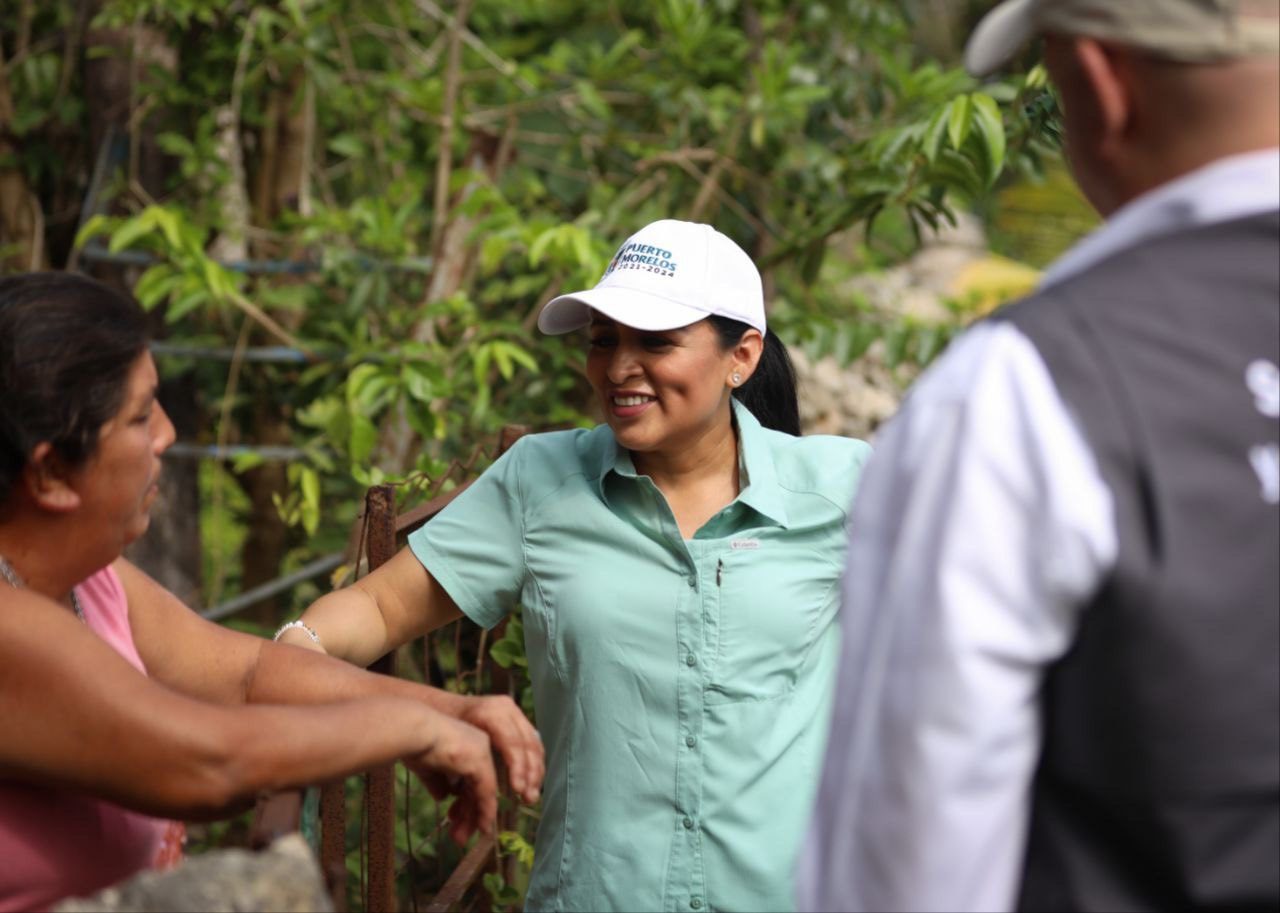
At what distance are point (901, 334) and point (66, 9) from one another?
2.83 metres

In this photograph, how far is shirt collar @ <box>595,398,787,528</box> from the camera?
7.88ft

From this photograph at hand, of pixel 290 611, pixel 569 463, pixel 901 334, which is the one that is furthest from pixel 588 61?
pixel 569 463

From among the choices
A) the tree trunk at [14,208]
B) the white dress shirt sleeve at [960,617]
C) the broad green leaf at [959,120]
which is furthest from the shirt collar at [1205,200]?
the tree trunk at [14,208]

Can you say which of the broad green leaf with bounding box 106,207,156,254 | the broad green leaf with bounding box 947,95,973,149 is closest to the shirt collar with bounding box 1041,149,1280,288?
the broad green leaf with bounding box 947,95,973,149

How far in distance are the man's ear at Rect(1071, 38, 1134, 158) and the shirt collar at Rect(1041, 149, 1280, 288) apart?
2.3 inches

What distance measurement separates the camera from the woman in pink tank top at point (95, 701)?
153 cm

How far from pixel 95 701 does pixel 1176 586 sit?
1.03m

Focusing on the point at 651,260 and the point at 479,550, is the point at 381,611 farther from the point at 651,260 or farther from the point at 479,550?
the point at 651,260

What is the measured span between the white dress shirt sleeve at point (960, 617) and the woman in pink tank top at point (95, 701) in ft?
2.23

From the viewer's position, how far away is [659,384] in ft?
7.95

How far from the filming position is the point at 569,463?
2475 millimetres

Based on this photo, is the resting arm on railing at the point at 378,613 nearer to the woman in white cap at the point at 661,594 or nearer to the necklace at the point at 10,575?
the woman in white cap at the point at 661,594

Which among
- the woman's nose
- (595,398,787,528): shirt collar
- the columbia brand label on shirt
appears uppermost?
the columbia brand label on shirt

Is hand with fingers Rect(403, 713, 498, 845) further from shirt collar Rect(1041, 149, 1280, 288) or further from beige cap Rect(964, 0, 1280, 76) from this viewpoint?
beige cap Rect(964, 0, 1280, 76)
